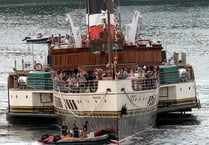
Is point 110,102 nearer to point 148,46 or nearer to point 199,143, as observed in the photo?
point 199,143

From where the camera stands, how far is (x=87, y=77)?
79125mm

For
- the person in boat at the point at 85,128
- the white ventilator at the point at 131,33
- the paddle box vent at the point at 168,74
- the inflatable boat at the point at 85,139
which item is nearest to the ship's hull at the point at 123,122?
the person in boat at the point at 85,128

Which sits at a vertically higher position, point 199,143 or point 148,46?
point 148,46

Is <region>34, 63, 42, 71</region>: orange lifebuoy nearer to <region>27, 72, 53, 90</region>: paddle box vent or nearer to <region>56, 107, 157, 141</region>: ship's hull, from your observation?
<region>27, 72, 53, 90</region>: paddle box vent

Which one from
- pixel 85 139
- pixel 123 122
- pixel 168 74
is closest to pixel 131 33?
pixel 168 74

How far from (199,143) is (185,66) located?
1590 centimetres

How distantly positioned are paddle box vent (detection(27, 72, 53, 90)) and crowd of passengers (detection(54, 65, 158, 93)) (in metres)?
2.95

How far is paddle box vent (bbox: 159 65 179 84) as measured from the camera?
88.4 metres

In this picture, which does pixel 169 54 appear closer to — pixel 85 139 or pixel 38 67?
pixel 38 67

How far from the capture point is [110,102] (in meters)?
75.8

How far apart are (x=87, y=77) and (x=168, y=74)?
11.9 metres

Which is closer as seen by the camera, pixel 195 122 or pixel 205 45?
pixel 195 122

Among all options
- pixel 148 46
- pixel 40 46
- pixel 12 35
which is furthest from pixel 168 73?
pixel 12 35

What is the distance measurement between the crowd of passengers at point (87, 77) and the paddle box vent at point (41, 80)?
2.95 meters
